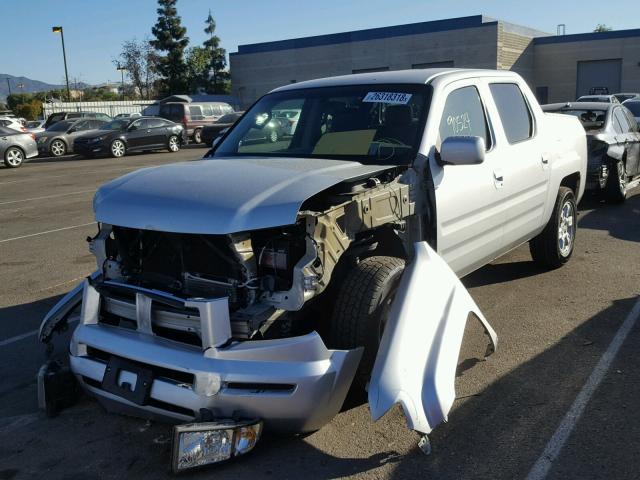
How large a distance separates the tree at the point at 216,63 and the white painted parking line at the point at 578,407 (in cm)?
5887

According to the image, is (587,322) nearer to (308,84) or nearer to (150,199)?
(308,84)

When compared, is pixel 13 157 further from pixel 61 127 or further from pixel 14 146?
pixel 61 127

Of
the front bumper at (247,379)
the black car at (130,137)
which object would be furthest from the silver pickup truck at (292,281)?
the black car at (130,137)

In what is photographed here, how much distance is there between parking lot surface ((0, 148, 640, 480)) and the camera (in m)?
3.29

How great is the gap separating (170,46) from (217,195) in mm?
60419

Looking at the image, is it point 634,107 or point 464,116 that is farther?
point 634,107

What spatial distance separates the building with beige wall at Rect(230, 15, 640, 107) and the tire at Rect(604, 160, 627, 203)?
34.0 meters

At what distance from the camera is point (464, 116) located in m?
4.99

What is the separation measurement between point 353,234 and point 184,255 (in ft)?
3.21

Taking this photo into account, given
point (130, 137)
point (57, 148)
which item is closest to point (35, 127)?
point (57, 148)

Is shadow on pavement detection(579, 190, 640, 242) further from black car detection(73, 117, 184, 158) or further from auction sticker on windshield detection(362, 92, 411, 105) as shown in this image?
black car detection(73, 117, 184, 158)

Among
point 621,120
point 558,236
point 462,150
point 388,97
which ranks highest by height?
point 388,97

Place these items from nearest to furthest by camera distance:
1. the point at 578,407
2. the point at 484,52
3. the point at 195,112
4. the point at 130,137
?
the point at 578,407 → the point at 130,137 → the point at 195,112 → the point at 484,52

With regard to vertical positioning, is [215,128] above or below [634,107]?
below
